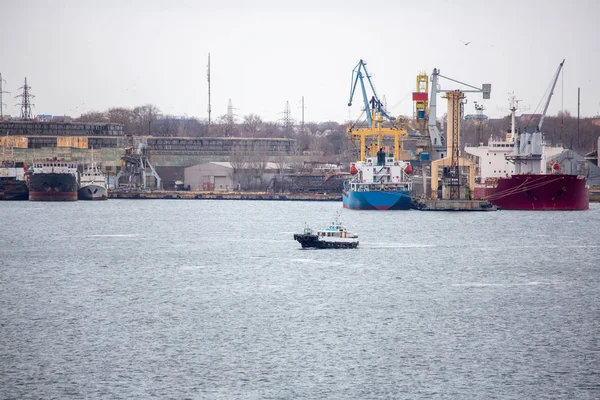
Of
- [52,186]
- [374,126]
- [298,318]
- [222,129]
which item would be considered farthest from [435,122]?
[222,129]

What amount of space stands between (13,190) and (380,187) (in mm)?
46519

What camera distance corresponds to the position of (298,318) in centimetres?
3130

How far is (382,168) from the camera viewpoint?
85.4m

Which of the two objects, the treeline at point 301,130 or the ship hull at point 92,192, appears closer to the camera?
the ship hull at point 92,192

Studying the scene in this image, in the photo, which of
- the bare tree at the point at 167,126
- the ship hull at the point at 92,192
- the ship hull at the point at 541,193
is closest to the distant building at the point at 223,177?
the ship hull at the point at 92,192

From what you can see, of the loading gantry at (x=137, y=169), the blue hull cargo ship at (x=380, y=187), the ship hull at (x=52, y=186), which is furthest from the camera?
the loading gantry at (x=137, y=169)

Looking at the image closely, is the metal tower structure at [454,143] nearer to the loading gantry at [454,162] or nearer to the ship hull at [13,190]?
the loading gantry at [454,162]

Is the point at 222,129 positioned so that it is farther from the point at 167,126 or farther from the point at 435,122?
the point at 435,122

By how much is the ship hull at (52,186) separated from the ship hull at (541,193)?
45.2 meters

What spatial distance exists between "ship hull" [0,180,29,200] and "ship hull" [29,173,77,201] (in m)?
4.12

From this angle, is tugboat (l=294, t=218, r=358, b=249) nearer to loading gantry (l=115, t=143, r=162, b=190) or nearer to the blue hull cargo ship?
the blue hull cargo ship

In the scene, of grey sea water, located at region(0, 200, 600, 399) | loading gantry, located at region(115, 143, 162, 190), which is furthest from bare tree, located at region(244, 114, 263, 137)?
grey sea water, located at region(0, 200, 600, 399)

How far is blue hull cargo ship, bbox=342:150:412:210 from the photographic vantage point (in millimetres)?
85062

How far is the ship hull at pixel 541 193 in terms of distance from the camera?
80125 mm
